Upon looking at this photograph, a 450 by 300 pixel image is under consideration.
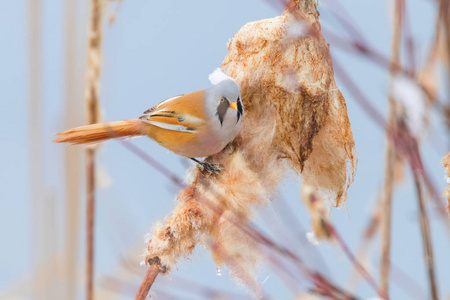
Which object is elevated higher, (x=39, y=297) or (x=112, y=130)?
(x=112, y=130)

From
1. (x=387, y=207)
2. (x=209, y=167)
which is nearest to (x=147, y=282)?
(x=209, y=167)

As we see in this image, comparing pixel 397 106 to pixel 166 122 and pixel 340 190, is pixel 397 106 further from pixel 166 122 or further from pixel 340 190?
pixel 166 122

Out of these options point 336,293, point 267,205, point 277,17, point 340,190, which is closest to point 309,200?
point 336,293

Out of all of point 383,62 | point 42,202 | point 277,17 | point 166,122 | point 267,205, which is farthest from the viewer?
point 42,202

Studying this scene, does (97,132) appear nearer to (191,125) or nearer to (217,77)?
(191,125)

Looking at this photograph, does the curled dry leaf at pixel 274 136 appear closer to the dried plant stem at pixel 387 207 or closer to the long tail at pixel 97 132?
the dried plant stem at pixel 387 207

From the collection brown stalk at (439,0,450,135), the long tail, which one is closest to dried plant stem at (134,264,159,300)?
the long tail
